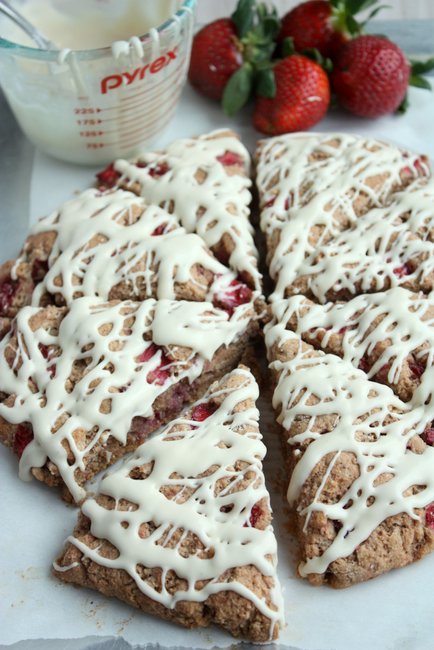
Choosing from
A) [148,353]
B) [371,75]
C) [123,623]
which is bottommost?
[123,623]

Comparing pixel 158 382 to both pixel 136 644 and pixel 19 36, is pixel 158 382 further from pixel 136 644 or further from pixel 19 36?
pixel 19 36

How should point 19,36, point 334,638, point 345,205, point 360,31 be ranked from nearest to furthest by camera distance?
point 334,638, point 345,205, point 19,36, point 360,31

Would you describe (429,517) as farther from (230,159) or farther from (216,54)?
(216,54)

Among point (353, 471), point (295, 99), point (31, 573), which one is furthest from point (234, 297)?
point (31, 573)

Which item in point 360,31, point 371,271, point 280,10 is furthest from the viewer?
point 280,10

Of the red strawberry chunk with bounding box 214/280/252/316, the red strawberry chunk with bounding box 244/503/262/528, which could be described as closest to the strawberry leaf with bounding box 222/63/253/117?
the red strawberry chunk with bounding box 214/280/252/316

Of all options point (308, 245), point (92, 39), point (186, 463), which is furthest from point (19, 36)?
point (186, 463)
